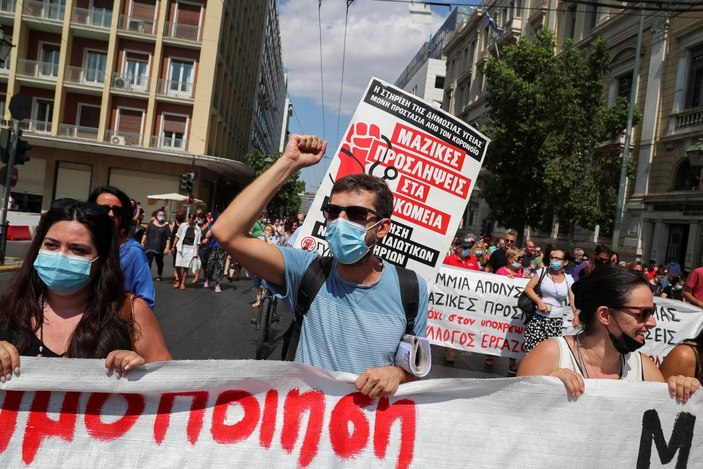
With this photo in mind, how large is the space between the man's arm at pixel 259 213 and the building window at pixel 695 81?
65.5ft

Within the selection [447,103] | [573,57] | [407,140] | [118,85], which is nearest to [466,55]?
[447,103]

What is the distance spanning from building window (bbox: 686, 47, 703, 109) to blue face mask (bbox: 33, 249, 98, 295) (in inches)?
811

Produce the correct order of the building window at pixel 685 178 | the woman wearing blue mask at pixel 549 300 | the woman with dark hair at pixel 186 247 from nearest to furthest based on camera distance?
the woman wearing blue mask at pixel 549 300
the woman with dark hair at pixel 186 247
the building window at pixel 685 178

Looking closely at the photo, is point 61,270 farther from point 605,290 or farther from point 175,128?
point 175,128

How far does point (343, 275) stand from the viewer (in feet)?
7.32

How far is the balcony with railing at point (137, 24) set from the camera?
32.1m

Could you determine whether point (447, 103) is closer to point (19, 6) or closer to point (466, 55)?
point (466, 55)

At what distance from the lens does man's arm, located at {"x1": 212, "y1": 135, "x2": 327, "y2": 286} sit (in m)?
2.04

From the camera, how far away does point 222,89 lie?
36844 mm

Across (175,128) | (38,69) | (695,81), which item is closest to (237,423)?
(695,81)

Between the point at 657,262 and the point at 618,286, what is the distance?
19059 mm

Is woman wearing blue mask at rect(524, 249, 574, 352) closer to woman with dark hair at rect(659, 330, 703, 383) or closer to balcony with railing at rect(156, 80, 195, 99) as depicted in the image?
woman with dark hair at rect(659, 330, 703, 383)

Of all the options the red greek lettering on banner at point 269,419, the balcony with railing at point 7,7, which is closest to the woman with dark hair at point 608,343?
the red greek lettering on banner at point 269,419

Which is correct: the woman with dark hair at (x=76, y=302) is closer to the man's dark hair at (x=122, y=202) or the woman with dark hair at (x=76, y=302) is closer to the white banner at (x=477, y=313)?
the man's dark hair at (x=122, y=202)
